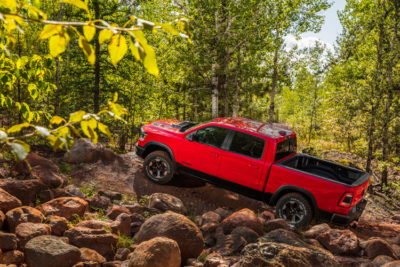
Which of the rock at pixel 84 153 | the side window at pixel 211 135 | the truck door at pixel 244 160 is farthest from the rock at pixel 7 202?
the truck door at pixel 244 160

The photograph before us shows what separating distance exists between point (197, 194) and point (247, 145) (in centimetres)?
190

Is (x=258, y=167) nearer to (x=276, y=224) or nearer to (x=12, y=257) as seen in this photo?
(x=276, y=224)

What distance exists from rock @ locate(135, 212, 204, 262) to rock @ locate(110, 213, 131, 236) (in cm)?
35

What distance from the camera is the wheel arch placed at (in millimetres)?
5820

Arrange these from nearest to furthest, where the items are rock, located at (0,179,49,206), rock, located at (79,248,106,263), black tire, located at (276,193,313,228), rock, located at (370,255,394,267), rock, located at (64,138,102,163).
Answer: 1. rock, located at (79,248,106,263)
2. rock, located at (370,255,394,267)
3. rock, located at (0,179,49,206)
4. black tire, located at (276,193,313,228)
5. rock, located at (64,138,102,163)

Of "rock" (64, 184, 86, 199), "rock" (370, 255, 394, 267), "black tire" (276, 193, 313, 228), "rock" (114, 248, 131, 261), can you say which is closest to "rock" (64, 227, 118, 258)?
"rock" (114, 248, 131, 261)

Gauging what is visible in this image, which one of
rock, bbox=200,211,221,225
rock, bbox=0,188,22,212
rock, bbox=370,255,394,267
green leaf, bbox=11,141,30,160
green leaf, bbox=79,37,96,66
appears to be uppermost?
green leaf, bbox=79,37,96,66

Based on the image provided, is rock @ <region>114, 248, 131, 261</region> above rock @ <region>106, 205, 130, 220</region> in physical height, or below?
below

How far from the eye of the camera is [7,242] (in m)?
3.64

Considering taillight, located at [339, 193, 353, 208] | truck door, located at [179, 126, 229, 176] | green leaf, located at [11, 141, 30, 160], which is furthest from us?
truck door, located at [179, 126, 229, 176]

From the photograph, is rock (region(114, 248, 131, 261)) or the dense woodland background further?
the dense woodland background

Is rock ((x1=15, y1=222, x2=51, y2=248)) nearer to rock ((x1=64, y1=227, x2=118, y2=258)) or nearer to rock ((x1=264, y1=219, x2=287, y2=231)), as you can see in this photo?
rock ((x1=64, y1=227, x2=118, y2=258))

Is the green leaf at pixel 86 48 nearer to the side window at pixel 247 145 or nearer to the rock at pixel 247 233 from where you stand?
the rock at pixel 247 233

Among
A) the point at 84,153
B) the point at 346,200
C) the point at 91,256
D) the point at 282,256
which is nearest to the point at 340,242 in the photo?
the point at 346,200
